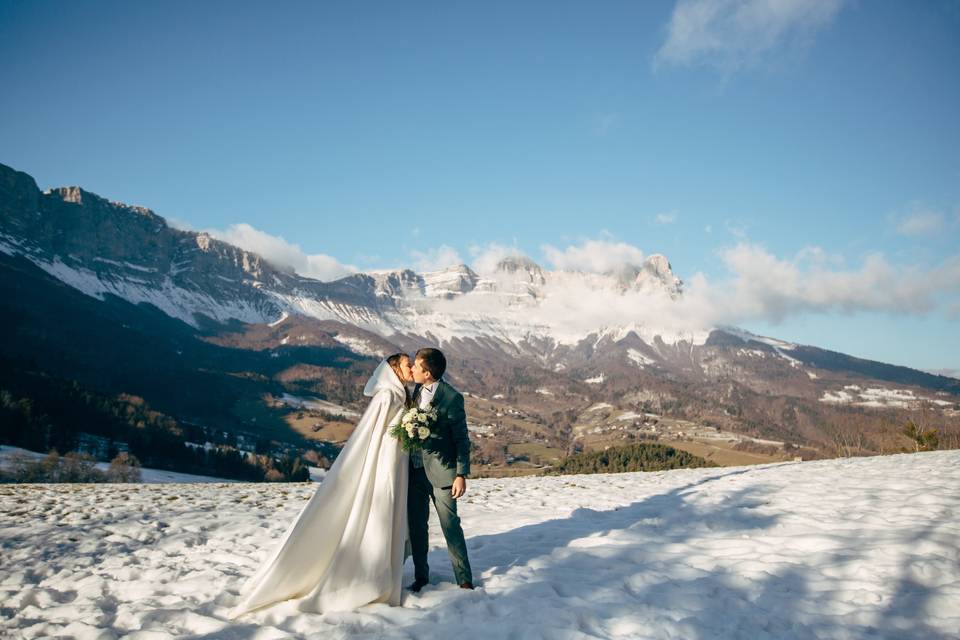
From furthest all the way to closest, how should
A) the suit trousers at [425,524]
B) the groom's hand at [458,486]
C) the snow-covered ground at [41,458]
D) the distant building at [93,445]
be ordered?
the distant building at [93,445]
the snow-covered ground at [41,458]
the suit trousers at [425,524]
the groom's hand at [458,486]

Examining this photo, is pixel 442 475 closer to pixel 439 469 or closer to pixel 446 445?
pixel 439 469

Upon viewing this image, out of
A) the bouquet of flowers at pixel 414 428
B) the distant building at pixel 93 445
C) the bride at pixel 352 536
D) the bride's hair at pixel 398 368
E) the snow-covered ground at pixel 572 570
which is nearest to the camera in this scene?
the snow-covered ground at pixel 572 570

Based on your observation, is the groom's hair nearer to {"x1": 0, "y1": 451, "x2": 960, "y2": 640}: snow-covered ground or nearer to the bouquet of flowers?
the bouquet of flowers

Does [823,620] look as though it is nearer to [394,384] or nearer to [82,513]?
[394,384]

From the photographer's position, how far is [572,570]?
889 cm

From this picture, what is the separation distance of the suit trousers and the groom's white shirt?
1.10 m

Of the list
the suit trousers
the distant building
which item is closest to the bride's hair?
the suit trousers

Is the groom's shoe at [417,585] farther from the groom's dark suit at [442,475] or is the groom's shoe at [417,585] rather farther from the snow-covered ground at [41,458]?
the snow-covered ground at [41,458]

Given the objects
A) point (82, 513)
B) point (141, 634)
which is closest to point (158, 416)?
point (82, 513)

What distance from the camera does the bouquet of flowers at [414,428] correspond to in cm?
750

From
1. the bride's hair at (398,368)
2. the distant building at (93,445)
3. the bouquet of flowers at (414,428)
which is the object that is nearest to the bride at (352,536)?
the bride's hair at (398,368)

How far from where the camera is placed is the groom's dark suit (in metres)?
7.80

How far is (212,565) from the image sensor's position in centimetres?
938

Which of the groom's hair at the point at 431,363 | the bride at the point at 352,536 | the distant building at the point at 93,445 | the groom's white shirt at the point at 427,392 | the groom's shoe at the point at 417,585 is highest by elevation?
the groom's hair at the point at 431,363
